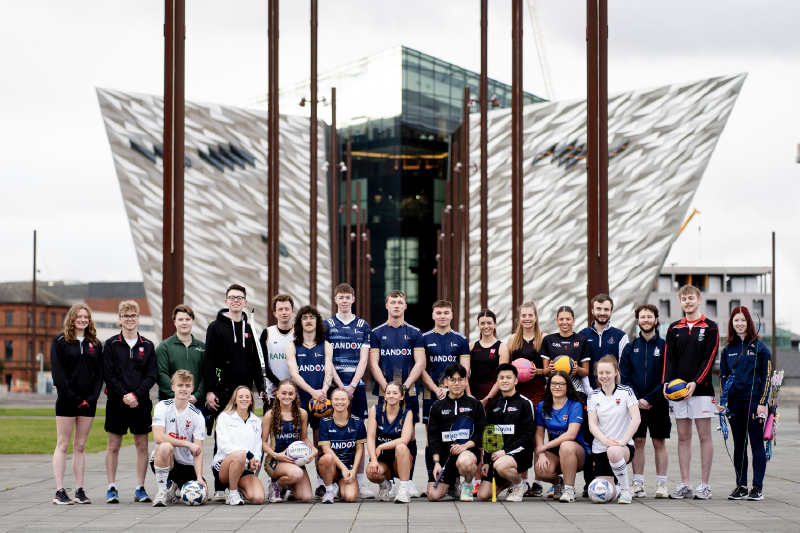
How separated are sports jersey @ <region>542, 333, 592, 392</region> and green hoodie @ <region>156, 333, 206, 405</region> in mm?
3171

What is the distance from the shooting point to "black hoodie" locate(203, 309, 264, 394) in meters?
8.16

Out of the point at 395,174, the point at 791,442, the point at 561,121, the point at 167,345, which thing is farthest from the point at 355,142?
the point at 167,345

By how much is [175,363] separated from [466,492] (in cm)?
287

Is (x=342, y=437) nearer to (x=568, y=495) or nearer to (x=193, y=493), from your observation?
(x=193, y=493)

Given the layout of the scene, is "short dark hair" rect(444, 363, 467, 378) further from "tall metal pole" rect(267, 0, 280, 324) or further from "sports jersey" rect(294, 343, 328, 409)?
"tall metal pole" rect(267, 0, 280, 324)

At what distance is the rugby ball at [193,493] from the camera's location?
760 centimetres

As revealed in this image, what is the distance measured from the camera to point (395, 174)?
51844mm

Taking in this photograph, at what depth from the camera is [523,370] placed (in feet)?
27.1

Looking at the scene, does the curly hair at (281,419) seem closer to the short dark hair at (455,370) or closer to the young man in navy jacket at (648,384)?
the short dark hair at (455,370)

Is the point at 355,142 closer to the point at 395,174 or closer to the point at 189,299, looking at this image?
the point at 395,174

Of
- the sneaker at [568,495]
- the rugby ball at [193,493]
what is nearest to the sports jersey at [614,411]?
the sneaker at [568,495]

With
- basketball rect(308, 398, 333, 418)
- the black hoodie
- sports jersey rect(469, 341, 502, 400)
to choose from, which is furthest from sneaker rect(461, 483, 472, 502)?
the black hoodie

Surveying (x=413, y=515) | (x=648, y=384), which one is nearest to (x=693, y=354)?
(x=648, y=384)

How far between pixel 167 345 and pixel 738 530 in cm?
502
